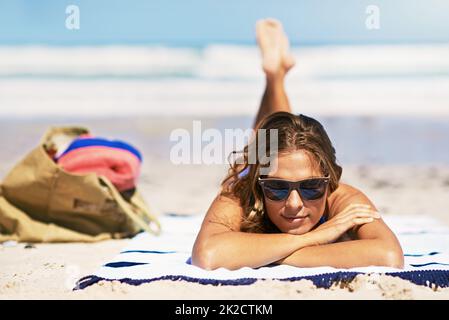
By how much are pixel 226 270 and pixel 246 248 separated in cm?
14

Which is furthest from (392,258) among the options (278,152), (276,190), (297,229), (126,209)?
(126,209)

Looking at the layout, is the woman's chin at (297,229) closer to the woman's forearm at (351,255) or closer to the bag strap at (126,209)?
the woman's forearm at (351,255)

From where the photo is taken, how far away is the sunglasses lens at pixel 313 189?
2.93 metres

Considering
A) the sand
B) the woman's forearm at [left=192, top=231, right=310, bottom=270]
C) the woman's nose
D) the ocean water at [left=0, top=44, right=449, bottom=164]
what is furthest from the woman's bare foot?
the ocean water at [left=0, top=44, right=449, bottom=164]

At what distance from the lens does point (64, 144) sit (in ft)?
16.1

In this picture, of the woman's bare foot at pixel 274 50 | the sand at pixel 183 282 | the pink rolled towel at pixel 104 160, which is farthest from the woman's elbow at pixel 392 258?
the woman's bare foot at pixel 274 50

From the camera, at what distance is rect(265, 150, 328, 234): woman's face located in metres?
2.93

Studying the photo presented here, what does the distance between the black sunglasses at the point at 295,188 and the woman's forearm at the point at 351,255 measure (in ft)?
0.83

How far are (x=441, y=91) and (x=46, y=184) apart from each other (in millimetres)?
11363

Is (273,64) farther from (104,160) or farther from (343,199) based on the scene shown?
(343,199)
